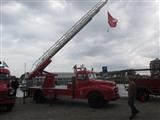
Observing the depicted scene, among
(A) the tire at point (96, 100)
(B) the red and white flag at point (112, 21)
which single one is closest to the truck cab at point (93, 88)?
(A) the tire at point (96, 100)

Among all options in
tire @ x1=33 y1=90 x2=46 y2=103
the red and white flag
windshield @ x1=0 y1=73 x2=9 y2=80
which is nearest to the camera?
windshield @ x1=0 y1=73 x2=9 y2=80

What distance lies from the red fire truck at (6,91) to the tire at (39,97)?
3.70 m

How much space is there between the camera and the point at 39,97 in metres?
23.8

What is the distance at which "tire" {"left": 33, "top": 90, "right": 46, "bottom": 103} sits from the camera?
2367 centimetres

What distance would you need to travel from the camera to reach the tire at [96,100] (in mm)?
20391

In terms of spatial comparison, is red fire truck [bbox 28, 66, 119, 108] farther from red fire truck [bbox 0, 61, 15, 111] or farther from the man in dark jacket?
the man in dark jacket

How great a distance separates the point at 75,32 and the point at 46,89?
7581mm

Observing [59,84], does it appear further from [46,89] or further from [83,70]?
[83,70]

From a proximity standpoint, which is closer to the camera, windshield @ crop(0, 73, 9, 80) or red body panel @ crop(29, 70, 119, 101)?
windshield @ crop(0, 73, 9, 80)

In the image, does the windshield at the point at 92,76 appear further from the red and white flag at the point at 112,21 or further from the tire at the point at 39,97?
the red and white flag at the point at 112,21

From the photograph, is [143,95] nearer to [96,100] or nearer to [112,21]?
[96,100]

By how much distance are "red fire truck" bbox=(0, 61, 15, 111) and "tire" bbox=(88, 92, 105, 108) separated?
15.0 ft

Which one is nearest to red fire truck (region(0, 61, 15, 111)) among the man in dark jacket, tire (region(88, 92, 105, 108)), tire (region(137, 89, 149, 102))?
tire (region(88, 92, 105, 108))

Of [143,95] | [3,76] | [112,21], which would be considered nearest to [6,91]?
[3,76]
